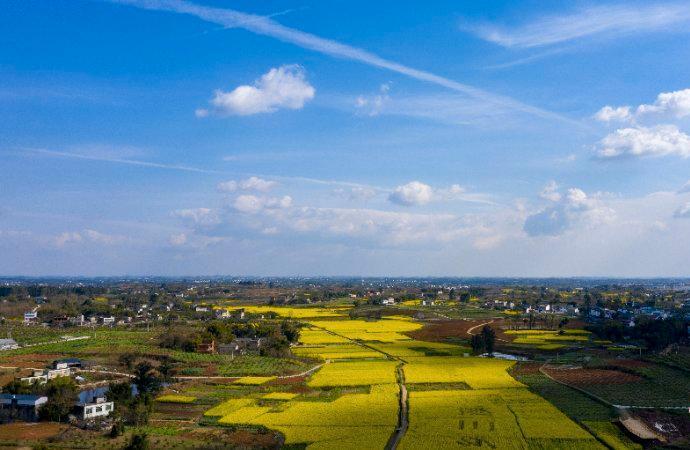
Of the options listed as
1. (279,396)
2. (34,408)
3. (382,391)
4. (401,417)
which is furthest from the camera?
(382,391)

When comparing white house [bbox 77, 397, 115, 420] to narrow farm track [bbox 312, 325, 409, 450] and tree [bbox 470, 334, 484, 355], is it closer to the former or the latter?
narrow farm track [bbox 312, 325, 409, 450]

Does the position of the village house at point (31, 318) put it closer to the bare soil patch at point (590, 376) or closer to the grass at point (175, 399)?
the grass at point (175, 399)

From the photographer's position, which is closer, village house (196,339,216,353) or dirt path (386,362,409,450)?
dirt path (386,362,409,450)

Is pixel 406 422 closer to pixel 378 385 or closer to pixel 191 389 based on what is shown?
pixel 378 385

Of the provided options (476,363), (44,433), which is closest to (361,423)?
(44,433)

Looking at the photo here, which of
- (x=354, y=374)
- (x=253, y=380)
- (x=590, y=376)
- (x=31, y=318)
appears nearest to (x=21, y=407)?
(x=253, y=380)

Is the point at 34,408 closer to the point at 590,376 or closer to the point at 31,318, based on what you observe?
the point at 590,376

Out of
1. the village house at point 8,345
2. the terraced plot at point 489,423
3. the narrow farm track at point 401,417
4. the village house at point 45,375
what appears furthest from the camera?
the village house at point 8,345

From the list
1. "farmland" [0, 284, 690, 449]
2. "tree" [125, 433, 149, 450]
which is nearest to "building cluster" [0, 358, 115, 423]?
"farmland" [0, 284, 690, 449]

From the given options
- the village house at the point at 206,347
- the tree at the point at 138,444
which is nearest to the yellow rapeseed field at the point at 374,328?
the village house at the point at 206,347
